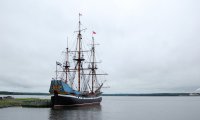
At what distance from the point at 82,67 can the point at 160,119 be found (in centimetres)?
4561

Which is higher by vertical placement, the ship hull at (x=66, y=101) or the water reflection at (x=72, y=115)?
the ship hull at (x=66, y=101)

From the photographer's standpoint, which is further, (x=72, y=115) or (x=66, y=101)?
(x=66, y=101)

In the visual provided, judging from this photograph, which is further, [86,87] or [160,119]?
[86,87]

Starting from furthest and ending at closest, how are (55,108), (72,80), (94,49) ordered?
(94,49) < (72,80) < (55,108)

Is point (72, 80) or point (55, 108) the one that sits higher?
point (72, 80)

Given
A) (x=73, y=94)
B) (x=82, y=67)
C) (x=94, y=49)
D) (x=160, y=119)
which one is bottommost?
(x=160, y=119)

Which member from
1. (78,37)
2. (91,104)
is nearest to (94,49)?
(78,37)

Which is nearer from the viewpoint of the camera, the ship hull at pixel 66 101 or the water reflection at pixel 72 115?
the water reflection at pixel 72 115

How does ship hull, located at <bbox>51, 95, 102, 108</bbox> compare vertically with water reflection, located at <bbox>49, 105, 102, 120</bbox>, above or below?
above

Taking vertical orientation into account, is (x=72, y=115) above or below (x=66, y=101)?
below

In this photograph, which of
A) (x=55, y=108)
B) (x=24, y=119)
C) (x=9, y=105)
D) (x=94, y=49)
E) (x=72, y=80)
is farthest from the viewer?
(x=94, y=49)

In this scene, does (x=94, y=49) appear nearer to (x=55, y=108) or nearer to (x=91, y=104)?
(x=91, y=104)

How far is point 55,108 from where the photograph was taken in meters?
83.4

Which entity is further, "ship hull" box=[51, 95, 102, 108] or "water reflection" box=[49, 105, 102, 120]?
"ship hull" box=[51, 95, 102, 108]
